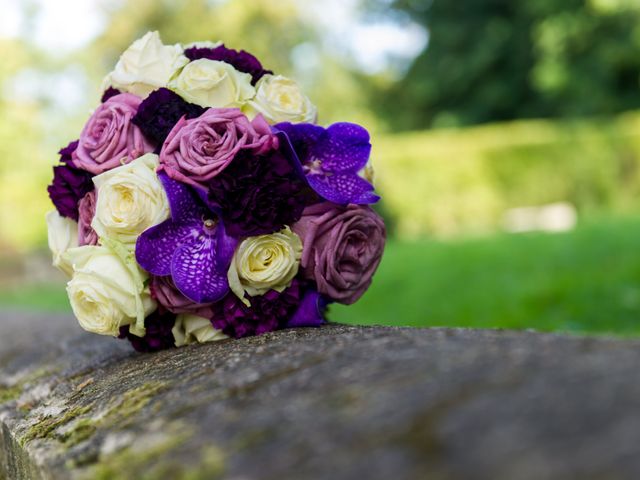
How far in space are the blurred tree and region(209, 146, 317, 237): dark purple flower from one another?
1929cm

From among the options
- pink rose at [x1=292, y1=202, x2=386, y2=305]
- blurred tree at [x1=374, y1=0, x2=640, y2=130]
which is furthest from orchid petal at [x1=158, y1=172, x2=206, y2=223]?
blurred tree at [x1=374, y1=0, x2=640, y2=130]

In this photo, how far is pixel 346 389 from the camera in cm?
105

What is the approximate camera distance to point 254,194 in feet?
5.98

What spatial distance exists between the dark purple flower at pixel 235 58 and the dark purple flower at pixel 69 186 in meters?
0.45

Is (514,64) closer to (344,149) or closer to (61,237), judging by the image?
(344,149)

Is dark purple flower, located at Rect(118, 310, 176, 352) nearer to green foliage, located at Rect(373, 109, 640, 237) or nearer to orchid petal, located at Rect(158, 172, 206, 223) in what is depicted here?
orchid petal, located at Rect(158, 172, 206, 223)

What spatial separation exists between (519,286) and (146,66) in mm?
4127

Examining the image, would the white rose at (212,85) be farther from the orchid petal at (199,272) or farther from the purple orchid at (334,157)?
the orchid petal at (199,272)

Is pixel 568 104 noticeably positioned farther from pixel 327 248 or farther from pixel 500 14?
pixel 327 248

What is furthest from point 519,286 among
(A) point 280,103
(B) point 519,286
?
(A) point 280,103

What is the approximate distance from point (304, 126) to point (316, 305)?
482 mm

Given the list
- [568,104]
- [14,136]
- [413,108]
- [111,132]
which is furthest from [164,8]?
[111,132]

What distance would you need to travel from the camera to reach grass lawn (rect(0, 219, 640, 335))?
4.96 m

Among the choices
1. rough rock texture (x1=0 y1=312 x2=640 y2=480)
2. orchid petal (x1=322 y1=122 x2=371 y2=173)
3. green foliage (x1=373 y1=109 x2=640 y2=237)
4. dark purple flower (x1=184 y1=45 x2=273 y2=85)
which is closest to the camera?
rough rock texture (x1=0 y1=312 x2=640 y2=480)
